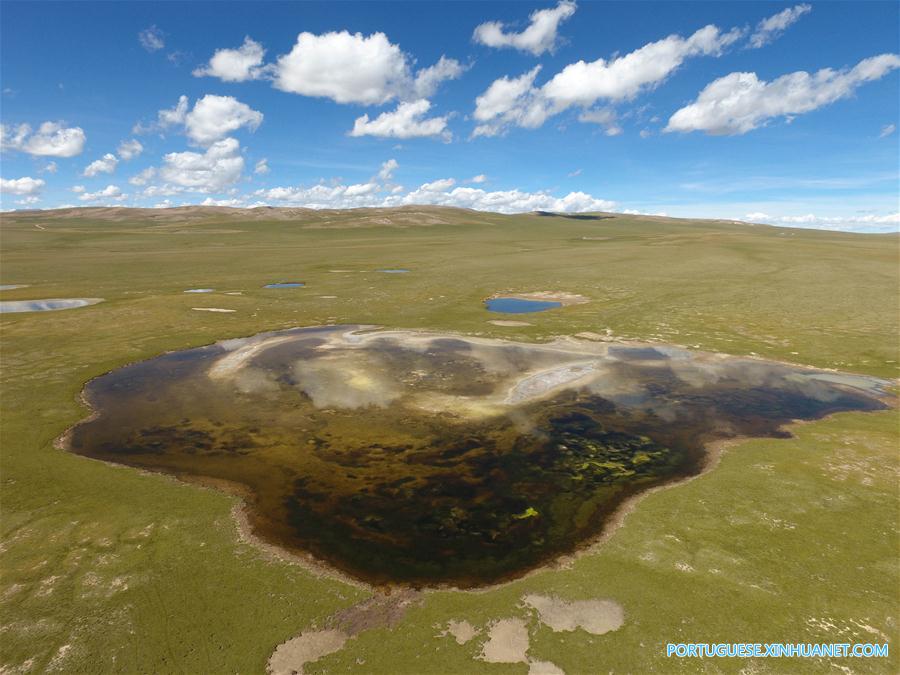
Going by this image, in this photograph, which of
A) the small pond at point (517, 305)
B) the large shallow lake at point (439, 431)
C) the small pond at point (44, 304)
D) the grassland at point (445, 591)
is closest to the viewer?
the grassland at point (445, 591)

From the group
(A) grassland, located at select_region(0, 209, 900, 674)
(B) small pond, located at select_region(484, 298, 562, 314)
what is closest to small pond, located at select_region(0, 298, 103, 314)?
(A) grassland, located at select_region(0, 209, 900, 674)

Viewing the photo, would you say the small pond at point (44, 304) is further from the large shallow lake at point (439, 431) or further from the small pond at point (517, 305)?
the small pond at point (517, 305)

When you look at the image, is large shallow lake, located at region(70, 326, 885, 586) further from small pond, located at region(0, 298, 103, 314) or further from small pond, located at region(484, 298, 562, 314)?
small pond, located at region(0, 298, 103, 314)

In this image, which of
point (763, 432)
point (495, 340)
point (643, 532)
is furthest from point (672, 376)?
point (643, 532)

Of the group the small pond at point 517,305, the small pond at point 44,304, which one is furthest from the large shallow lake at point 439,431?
the small pond at point 44,304

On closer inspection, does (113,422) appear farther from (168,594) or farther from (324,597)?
(324,597)

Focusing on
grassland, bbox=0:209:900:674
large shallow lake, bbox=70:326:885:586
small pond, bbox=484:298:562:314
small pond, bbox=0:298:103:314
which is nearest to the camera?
grassland, bbox=0:209:900:674
